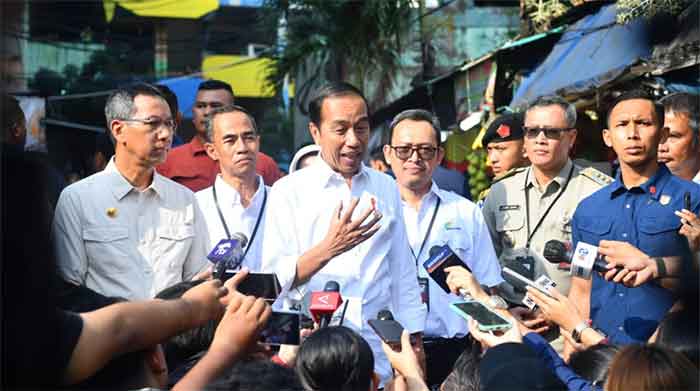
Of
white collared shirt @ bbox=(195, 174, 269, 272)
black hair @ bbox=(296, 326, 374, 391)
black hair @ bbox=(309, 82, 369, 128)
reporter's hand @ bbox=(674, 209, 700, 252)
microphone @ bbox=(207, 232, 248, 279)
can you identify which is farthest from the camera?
white collared shirt @ bbox=(195, 174, 269, 272)

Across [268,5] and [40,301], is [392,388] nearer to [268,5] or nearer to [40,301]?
[40,301]

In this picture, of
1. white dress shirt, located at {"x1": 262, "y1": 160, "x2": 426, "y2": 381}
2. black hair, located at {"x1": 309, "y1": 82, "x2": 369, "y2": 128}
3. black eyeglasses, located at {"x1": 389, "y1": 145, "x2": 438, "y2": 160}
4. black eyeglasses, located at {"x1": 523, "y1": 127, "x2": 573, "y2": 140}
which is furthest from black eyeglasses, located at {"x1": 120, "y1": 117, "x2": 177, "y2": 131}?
black eyeglasses, located at {"x1": 523, "y1": 127, "x2": 573, "y2": 140}

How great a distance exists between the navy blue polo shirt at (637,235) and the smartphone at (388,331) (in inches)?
53.3

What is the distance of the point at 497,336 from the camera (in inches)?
138

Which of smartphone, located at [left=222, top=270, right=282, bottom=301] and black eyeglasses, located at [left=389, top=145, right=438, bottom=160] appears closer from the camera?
smartphone, located at [left=222, top=270, right=282, bottom=301]

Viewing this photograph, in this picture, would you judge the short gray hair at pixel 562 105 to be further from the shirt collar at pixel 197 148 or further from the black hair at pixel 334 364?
the black hair at pixel 334 364

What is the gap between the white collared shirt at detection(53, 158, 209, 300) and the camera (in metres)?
4.35

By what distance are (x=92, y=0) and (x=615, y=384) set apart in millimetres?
23099

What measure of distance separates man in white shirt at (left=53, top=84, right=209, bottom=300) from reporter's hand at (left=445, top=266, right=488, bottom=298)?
4.14 feet

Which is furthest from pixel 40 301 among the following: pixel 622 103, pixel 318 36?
pixel 318 36

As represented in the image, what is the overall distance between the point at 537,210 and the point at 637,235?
1057mm

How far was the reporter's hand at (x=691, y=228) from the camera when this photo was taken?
14.9 ft

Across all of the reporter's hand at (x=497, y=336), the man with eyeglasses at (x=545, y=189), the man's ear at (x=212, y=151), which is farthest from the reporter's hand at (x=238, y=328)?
the man with eyeglasses at (x=545, y=189)

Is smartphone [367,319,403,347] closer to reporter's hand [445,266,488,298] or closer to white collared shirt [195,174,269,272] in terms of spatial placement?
reporter's hand [445,266,488,298]
